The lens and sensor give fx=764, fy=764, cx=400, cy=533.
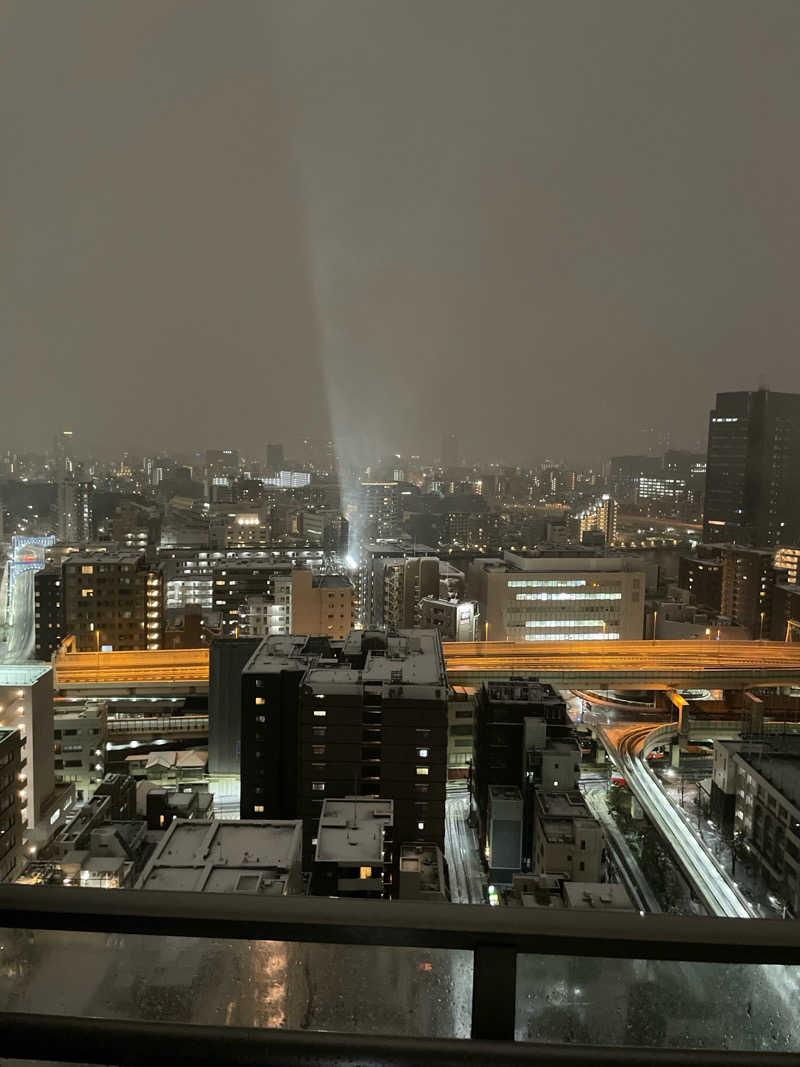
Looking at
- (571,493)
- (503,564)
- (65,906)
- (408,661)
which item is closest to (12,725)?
(408,661)

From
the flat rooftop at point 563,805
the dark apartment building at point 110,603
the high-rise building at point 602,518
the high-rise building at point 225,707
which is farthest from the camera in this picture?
the high-rise building at point 602,518

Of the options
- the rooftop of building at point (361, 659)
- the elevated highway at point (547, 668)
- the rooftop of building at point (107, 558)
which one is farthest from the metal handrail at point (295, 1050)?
the rooftop of building at point (107, 558)

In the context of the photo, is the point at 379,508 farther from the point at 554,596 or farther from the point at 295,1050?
the point at 295,1050

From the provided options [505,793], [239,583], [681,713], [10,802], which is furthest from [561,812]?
[239,583]

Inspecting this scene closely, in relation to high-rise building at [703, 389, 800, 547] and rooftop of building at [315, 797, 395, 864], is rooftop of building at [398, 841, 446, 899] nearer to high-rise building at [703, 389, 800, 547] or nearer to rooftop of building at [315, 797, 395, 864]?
rooftop of building at [315, 797, 395, 864]

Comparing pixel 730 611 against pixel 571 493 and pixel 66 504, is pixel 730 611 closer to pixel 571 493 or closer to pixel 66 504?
pixel 571 493

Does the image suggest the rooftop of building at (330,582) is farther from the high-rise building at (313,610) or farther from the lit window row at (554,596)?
the lit window row at (554,596)
